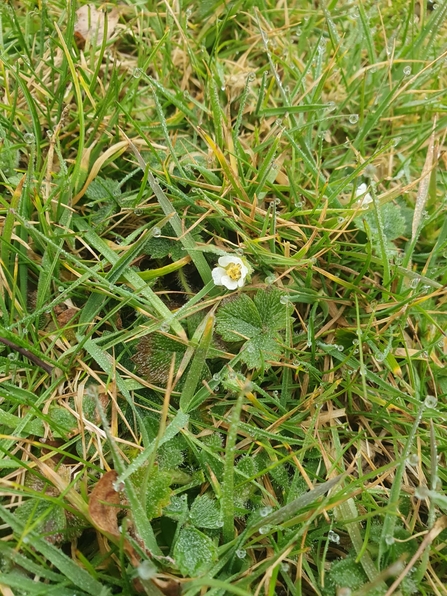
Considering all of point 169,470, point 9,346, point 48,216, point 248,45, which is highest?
point 248,45

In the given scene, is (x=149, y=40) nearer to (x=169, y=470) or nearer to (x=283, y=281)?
(x=283, y=281)

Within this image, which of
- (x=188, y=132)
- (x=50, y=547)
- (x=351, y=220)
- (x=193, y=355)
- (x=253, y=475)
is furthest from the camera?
(x=188, y=132)

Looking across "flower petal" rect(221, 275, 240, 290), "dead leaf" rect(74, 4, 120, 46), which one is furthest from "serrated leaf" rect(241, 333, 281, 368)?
"dead leaf" rect(74, 4, 120, 46)

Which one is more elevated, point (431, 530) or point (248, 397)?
point (248, 397)

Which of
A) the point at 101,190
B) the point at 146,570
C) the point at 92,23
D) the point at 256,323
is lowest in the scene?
the point at 146,570

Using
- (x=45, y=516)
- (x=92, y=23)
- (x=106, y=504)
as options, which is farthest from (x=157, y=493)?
(x=92, y=23)

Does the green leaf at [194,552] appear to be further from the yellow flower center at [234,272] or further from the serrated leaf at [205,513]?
the yellow flower center at [234,272]

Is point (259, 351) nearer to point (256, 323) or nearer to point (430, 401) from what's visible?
point (256, 323)

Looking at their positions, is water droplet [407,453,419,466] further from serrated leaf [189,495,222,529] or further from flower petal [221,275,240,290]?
flower petal [221,275,240,290]

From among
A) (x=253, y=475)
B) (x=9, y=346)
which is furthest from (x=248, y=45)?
→ (x=253, y=475)
